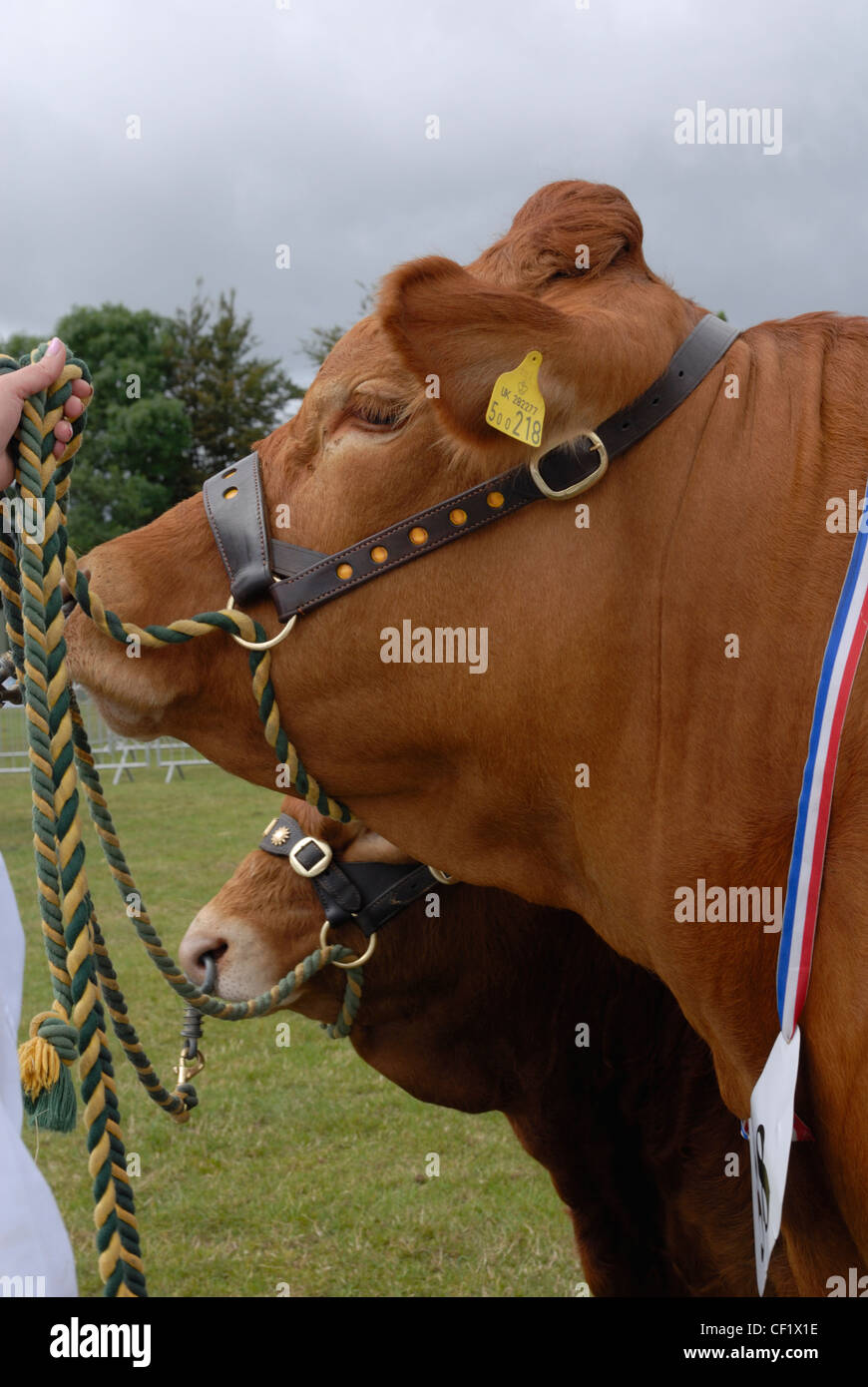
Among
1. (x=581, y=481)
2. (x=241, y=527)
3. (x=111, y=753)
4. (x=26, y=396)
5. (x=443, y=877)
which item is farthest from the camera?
(x=111, y=753)

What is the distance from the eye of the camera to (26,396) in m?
1.83

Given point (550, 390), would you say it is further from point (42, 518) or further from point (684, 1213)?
point (684, 1213)

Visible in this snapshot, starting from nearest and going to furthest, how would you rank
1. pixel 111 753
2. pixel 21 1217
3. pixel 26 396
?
pixel 21 1217 < pixel 26 396 < pixel 111 753

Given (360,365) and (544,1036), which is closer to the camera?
(360,365)

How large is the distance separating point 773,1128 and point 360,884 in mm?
1550

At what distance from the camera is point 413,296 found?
5.86 feet

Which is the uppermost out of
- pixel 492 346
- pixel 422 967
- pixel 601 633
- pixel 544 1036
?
pixel 492 346

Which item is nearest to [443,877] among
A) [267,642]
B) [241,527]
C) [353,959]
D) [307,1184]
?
[353,959]

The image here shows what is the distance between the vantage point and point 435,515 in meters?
2.02

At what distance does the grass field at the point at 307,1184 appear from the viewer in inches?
200

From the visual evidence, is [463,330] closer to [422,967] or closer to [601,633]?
[601,633]

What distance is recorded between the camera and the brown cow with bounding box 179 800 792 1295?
3.06 m

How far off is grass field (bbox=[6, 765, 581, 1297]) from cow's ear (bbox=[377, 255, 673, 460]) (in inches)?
166

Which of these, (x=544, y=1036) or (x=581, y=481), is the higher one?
(x=581, y=481)
